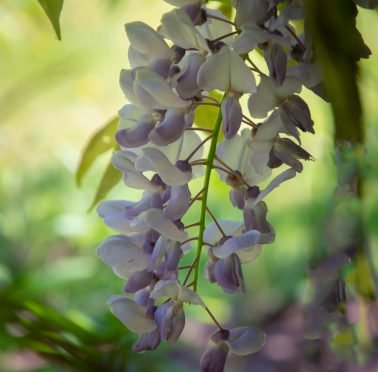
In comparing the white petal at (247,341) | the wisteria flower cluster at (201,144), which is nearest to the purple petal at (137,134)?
the wisteria flower cluster at (201,144)

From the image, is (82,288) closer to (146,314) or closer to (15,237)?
(15,237)

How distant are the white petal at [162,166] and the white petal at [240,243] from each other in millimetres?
36

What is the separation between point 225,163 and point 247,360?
1928mm

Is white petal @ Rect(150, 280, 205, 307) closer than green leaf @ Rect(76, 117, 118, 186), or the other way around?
white petal @ Rect(150, 280, 205, 307)

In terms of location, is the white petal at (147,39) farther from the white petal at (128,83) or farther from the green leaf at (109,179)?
the green leaf at (109,179)

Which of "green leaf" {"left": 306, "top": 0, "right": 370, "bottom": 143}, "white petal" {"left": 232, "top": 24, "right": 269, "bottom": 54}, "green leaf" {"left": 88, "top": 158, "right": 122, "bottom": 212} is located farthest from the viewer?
"green leaf" {"left": 88, "top": 158, "right": 122, "bottom": 212}

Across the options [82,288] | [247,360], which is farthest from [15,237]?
[247,360]

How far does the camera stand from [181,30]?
1.13 feet

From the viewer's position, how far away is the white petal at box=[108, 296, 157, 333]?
1.18 ft

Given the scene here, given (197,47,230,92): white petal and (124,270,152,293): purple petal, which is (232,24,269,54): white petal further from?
(124,270,152,293): purple petal

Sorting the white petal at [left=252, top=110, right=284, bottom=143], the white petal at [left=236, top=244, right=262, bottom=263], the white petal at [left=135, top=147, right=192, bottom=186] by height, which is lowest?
the white petal at [left=236, top=244, right=262, bottom=263]

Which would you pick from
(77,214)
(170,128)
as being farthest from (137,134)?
(77,214)

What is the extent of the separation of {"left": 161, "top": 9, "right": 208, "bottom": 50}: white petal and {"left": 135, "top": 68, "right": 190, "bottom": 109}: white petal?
20 mm

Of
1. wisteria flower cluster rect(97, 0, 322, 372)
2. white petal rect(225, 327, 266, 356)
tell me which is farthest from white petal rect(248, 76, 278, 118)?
white petal rect(225, 327, 266, 356)
